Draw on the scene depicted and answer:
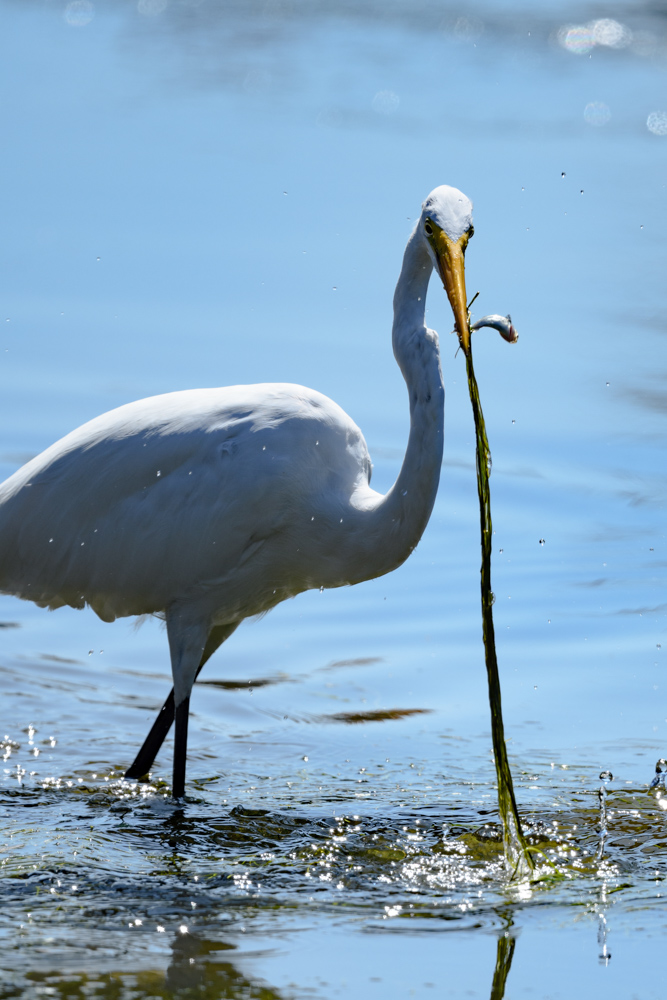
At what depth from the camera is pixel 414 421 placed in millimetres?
4527

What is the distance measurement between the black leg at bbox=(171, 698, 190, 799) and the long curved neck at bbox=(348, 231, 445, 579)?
95cm

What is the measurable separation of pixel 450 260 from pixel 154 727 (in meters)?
2.23

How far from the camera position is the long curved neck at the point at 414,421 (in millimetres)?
4465

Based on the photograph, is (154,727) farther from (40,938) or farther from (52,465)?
(40,938)

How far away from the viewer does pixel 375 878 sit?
3828 millimetres

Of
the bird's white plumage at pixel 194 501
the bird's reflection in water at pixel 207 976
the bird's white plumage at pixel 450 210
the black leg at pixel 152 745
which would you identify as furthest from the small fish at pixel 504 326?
the black leg at pixel 152 745

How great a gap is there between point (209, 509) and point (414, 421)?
0.85 m

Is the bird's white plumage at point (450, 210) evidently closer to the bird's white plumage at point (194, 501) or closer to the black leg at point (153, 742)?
the bird's white plumage at point (194, 501)

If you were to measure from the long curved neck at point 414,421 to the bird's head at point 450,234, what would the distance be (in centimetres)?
14

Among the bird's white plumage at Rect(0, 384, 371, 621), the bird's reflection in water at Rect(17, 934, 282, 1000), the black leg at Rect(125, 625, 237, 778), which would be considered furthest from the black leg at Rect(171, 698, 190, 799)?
the bird's reflection in water at Rect(17, 934, 282, 1000)

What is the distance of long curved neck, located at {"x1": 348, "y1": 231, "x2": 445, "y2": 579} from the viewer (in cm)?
446

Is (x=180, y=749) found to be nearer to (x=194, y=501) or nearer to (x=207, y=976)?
(x=194, y=501)

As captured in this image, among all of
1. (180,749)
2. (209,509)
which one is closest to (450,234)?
(209,509)

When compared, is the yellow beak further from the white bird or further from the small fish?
the white bird
